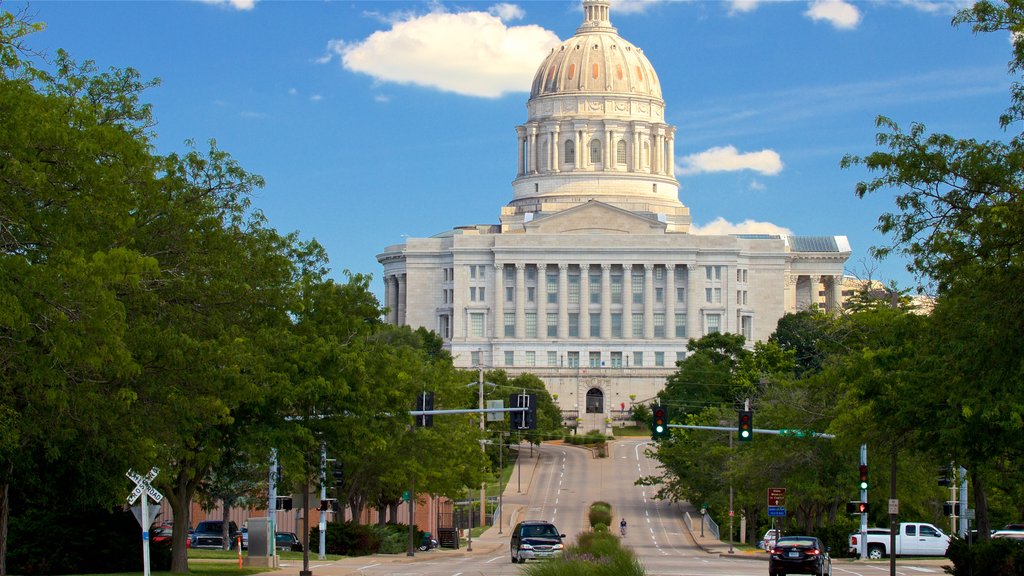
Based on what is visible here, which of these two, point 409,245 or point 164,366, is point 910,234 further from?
point 409,245

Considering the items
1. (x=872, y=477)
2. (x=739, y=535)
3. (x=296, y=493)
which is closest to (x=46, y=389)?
(x=296, y=493)

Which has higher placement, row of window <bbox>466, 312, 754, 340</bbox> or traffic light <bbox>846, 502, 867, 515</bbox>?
row of window <bbox>466, 312, 754, 340</bbox>

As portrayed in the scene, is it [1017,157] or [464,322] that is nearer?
[1017,157]

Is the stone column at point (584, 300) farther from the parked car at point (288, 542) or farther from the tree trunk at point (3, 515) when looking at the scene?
the tree trunk at point (3, 515)

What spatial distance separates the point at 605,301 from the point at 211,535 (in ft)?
320

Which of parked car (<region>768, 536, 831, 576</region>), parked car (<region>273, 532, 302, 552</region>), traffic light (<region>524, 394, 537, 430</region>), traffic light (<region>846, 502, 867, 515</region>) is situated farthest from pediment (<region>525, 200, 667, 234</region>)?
parked car (<region>768, 536, 831, 576</region>)

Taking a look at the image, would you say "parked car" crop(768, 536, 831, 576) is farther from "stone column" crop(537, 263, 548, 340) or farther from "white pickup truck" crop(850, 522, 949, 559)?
"stone column" crop(537, 263, 548, 340)

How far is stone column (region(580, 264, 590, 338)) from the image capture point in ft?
559

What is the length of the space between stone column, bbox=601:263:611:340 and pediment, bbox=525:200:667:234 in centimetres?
445

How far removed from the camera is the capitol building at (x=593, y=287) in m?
169

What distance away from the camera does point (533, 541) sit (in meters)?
56.0

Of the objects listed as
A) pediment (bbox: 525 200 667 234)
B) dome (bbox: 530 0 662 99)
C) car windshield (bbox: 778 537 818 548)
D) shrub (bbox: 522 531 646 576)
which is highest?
dome (bbox: 530 0 662 99)

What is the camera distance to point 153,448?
3469 cm

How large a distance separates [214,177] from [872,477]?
30.8 meters
